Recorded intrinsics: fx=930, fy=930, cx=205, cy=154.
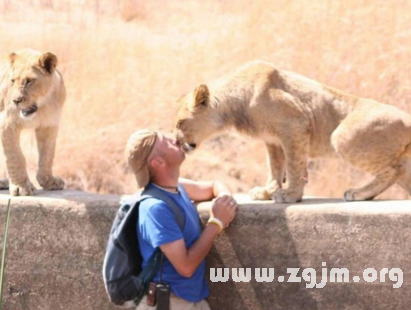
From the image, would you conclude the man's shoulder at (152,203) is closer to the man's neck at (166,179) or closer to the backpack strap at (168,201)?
the backpack strap at (168,201)

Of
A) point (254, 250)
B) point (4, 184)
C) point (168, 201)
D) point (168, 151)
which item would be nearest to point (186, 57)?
point (4, 184)

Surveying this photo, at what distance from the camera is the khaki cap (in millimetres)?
5082

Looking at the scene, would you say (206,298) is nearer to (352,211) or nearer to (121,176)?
(352,211)

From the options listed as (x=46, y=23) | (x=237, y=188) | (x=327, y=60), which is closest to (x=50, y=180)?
(x=237, y=188)

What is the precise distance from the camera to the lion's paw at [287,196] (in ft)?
20.0

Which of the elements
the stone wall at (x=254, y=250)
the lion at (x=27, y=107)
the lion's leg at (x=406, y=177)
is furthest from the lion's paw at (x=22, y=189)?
the lion's leg at (x=406, y=177)

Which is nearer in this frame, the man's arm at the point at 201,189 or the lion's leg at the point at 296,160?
the man's arm at the point at 201,189

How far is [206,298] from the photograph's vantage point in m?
5.71

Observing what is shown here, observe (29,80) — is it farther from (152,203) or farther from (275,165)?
(152,203)

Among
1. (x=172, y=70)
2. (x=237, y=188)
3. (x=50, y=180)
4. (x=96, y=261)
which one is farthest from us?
(x=172, y=70)

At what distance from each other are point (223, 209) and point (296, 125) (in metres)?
1.18

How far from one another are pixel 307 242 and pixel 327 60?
8.08 metres

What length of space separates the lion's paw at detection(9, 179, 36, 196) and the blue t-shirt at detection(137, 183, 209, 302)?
1.68 meters

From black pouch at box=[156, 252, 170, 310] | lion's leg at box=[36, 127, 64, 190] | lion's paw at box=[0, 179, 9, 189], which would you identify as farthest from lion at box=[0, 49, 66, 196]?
black pouch at box=[156, 252, 170, 310]
